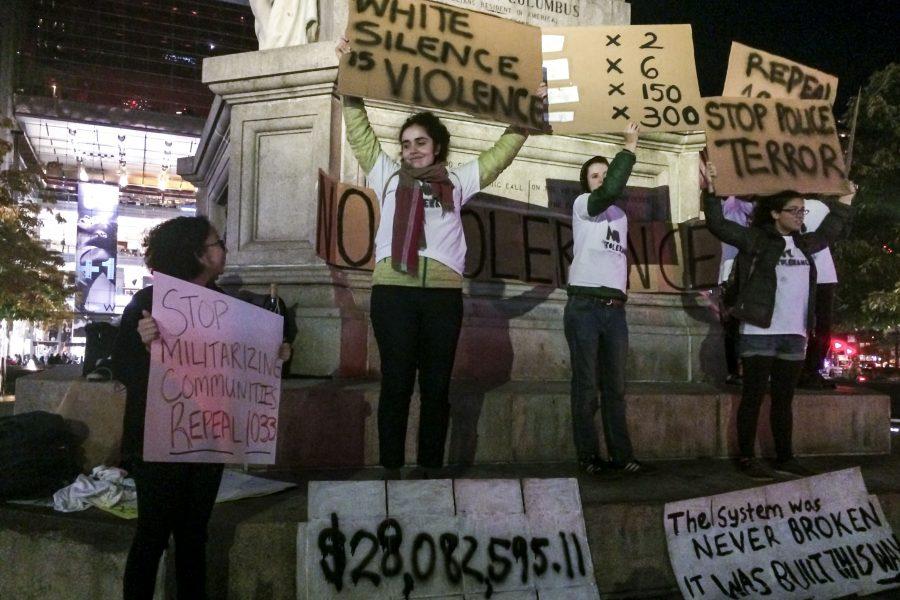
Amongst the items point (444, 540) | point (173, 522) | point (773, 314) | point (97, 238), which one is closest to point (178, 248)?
point (173, 522)

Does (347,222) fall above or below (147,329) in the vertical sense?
above

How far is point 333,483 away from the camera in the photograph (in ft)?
10.9

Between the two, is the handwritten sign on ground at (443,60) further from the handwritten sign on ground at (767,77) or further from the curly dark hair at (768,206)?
the handwritten sign on ground at (767,77)

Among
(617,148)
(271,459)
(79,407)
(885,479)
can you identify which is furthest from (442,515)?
(617,148)

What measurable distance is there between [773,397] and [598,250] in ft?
4.76

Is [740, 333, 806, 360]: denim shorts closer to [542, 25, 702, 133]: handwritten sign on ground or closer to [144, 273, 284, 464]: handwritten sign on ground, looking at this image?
[542, 25, 702, 133]: handwritten sign on ground

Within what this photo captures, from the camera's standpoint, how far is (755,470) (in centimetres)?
458

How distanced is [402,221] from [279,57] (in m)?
2.67

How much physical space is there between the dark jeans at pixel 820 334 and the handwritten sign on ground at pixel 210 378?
15.2ft

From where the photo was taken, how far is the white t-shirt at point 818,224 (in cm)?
594

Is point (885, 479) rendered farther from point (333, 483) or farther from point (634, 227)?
point (333, 483)

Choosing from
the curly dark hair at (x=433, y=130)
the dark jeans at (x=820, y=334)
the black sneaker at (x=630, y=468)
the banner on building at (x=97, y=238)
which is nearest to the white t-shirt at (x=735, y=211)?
the dark jeans at (x=820, y=334)

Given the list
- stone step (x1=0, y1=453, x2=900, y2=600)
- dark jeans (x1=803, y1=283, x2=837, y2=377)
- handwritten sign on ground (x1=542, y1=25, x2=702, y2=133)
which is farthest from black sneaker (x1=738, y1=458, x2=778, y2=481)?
handwritten sign on ground (x1=542, y1=25, x2=702, y2=133)

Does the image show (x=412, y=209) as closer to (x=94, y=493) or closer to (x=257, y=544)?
(x=257, y=544)
